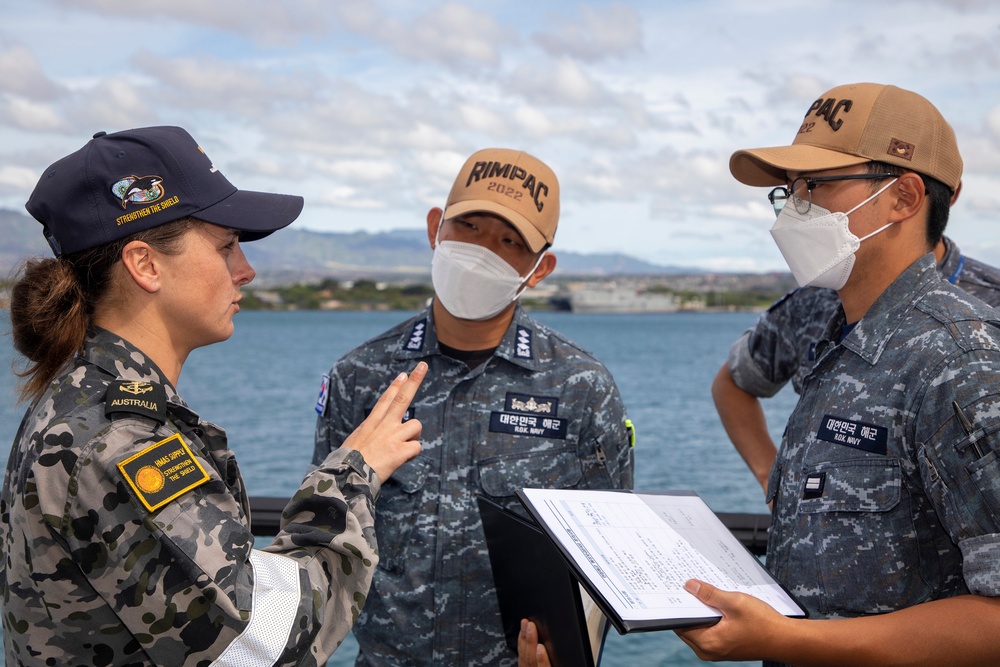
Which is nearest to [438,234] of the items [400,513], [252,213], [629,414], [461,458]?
[461,458]

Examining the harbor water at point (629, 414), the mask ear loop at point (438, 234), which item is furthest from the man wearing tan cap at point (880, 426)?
the harbor water at point (629, 414)

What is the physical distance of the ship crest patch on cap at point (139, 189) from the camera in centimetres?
173

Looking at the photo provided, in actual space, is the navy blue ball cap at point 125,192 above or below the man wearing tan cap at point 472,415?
above

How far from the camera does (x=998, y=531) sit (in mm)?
1812

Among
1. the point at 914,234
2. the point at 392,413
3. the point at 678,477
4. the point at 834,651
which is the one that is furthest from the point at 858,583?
the point at 678,477

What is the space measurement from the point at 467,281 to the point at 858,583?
1.45 m

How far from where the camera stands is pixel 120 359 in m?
1.73

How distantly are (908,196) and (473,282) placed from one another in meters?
1.29

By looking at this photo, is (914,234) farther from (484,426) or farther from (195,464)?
(195,464)

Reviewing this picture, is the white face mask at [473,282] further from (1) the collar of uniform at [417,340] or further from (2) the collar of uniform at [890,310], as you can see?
(2) the collar of uniform at [890,310]

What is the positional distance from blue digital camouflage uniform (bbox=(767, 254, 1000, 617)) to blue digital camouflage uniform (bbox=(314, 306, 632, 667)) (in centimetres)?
71

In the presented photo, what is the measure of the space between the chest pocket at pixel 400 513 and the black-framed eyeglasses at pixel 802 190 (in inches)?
51.1

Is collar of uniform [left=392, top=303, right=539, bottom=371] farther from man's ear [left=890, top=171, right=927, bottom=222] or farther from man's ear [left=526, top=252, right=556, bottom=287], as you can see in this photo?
man's ear [left=890, top=171, right=927, bottom=222]

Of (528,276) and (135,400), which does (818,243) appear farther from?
(135,400)
